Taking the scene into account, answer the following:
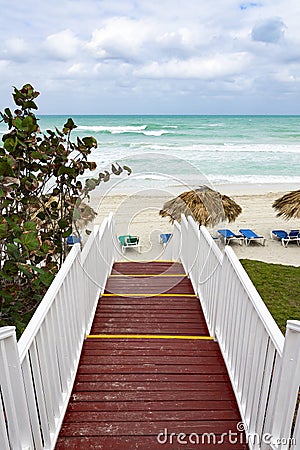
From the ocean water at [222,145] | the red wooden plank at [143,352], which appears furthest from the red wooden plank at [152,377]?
the ocean water at [222,145]

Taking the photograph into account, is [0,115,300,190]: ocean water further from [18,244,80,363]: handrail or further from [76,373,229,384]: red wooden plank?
[18,244,80,363]: handrail

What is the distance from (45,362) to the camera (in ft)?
5.85

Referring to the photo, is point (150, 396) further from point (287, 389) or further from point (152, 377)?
point (287, 389)

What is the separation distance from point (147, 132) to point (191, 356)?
29.9m

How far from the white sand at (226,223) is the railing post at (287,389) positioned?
1.49 metres

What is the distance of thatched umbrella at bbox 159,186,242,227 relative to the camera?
323 cm

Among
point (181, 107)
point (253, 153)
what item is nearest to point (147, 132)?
point (181, 107)

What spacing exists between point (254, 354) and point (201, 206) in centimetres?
199

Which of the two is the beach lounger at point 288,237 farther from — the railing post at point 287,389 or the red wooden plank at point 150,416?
the railing post at point 287,389

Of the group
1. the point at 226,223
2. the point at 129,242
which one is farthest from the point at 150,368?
the point at 226,223

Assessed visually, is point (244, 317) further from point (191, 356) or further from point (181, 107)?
point (181, 107)

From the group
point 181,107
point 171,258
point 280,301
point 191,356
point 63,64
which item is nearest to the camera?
point 191,356

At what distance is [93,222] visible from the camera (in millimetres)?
3361

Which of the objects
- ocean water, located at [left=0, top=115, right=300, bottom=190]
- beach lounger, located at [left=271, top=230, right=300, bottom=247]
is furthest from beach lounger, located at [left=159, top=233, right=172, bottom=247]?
beach lounger, located at [left=271, top=230, right=300, bottom=247]
